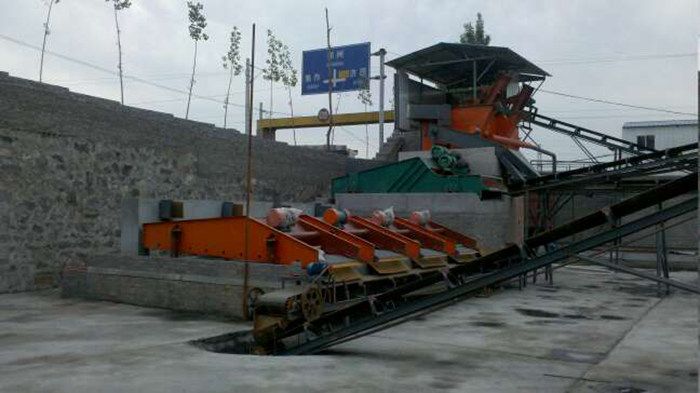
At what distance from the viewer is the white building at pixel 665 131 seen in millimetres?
37838

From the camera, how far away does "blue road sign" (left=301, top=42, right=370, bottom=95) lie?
2855cm

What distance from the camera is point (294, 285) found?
748 cm

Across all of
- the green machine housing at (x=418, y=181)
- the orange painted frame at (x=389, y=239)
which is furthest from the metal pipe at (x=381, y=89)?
the orange painted frame at (x=389, y=239)

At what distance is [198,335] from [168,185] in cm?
729

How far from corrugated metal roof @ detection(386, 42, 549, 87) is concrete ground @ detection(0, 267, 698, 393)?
538 inches

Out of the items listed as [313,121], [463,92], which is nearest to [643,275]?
[463,92]

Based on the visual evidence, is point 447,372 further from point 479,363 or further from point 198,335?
point 198,335

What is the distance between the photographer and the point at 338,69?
29.1 m

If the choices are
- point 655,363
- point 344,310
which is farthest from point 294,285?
point 655,363

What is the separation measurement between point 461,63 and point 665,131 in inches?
899

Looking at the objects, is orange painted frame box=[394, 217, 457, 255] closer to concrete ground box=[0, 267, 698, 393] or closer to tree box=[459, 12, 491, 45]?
concrete ground box=[0, 267, 698, 393]

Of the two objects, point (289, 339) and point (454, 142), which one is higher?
point (454, 142)

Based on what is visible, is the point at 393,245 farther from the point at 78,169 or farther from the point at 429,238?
the point at 78,169

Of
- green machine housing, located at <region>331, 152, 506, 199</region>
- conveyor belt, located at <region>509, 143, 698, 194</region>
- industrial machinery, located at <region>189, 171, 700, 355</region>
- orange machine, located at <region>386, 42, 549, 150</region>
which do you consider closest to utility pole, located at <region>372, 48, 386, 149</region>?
orange machine, located at <region>386, 42, 549, 150</region>
